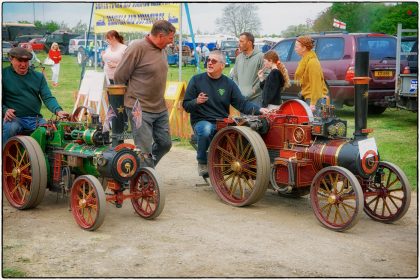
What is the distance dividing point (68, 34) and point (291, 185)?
40.4m

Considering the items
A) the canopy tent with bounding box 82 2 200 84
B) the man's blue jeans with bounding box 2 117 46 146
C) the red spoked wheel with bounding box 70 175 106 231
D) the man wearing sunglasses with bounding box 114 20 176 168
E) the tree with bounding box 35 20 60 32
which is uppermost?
the tree with bounding box 35 20 60 32

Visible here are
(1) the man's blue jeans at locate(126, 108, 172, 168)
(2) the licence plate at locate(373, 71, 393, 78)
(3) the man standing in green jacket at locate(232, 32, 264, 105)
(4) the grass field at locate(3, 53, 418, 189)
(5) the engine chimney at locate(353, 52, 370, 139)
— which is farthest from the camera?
(2) the licence plate at locate(373, 71, 393, 78)

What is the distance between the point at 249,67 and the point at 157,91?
2.03 meters

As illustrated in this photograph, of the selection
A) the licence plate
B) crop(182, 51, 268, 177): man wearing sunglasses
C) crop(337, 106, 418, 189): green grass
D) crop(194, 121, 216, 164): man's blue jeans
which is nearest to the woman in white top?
crop(182, 51, 268, 177): man wearing sunglasses

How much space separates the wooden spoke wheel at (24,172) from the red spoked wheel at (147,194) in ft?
2.77

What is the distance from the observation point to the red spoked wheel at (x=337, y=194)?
477 cm

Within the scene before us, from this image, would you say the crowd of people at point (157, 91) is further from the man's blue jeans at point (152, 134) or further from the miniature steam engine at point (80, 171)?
the miniature steam engine at point (80, 171)

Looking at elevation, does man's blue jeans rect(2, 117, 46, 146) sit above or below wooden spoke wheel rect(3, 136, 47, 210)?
above

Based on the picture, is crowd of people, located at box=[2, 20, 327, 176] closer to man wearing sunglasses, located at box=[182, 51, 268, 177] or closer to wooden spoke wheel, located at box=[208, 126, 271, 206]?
man wearing sunglasses, located at box=[182, 51, 268, 177]

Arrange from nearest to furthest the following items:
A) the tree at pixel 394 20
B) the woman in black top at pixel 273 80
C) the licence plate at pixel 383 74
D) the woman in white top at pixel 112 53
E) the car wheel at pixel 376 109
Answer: the woman in black top at pixel 273 80 → the woman in white top at pixel 112 53 → the licence plate at pixel 383 74 → the tree at pixel 394 20 → the car wheel at pixel 376 109

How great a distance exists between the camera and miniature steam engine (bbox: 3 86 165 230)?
5066 mm

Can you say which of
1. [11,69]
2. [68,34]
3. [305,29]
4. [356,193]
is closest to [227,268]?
[356,193]

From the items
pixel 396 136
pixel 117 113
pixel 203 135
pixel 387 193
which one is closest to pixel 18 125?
pixel 117 113

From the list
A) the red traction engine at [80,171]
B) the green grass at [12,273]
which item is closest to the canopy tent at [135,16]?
the red traction engine at [80,171]
